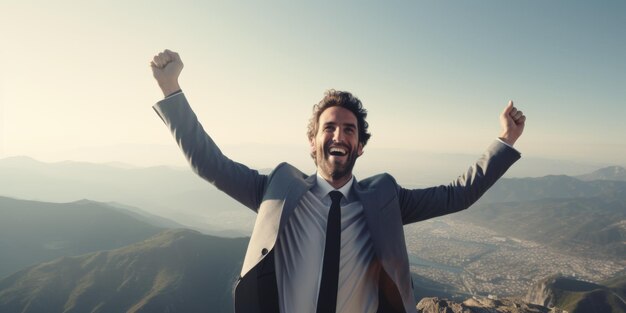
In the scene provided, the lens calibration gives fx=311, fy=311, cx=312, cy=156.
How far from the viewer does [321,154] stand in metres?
4.16

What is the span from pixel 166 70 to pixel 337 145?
7.55ft

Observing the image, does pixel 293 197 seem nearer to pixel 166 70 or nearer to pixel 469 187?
pixel 166 70

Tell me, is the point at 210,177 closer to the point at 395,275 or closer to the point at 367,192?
the point at 367,192

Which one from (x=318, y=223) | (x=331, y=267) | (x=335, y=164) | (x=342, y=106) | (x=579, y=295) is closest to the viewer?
(x=331, y=267)

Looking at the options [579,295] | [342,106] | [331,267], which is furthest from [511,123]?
[579,295]

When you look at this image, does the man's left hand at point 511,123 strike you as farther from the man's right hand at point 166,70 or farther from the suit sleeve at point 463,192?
the man's right hand at point 166,70

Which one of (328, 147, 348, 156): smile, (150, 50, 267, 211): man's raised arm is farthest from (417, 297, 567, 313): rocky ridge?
(150, 50, 267, 211): man's raised arm

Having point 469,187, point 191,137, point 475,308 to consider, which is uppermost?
point 191,137

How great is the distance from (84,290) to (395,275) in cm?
16097

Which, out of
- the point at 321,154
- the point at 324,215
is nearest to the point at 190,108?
the point at 321,154

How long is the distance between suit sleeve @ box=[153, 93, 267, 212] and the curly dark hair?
1.47m

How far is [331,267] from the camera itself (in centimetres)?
349

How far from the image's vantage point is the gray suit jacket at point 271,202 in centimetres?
347

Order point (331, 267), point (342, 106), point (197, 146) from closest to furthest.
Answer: point (331, 267), point (197, 146), point (342, 106)
